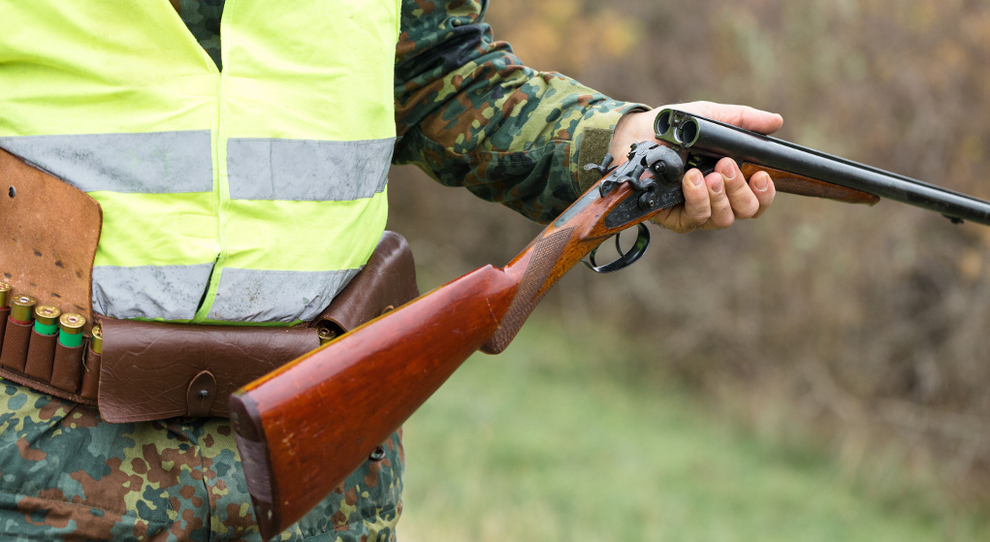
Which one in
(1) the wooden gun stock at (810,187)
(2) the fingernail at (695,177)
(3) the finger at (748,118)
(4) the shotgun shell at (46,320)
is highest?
(3) the finger at (748,118)

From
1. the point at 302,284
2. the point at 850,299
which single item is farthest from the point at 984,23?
the point at 302,284

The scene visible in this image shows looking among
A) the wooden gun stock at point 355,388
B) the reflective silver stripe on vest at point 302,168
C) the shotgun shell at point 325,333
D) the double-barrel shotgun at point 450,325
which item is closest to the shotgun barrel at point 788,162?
the double-barrel shotgun at point 450,325

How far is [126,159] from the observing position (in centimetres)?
156

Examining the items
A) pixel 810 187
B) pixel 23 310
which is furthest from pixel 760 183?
pixel 23 310

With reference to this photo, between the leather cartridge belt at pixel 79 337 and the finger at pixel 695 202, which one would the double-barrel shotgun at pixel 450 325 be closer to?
the finger at pixel 695 202

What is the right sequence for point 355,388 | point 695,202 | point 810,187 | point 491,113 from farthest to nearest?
point 810,187, point 695,202, point 491,113, point 355,388

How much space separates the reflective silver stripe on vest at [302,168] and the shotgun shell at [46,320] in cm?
40

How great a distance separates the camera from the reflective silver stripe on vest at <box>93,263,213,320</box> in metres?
1.57

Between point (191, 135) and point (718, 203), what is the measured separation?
143cm

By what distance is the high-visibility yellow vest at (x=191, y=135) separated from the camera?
153cm

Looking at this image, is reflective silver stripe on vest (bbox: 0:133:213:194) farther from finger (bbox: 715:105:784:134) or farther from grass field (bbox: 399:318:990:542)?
grass field (bbox: 399:318:990:542)

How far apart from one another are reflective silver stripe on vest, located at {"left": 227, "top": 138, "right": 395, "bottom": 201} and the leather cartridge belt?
10.8 inches

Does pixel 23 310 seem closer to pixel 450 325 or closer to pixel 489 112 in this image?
pixel 450 325

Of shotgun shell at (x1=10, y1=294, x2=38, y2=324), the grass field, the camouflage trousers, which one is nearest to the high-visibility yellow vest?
shotgun shell at (x1=10, y1=294, x2=38, y2=324)
